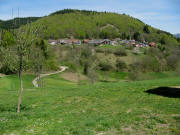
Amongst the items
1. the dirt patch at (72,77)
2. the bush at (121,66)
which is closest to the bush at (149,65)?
the bush at (121,66)

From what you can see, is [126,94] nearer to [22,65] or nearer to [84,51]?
[22,65]

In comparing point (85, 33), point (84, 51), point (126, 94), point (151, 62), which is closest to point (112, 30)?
point (85, 33)

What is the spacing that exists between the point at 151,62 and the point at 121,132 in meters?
71.7

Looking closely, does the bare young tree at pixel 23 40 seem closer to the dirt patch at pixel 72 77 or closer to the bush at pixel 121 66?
the dirt patch at pixel 72 77

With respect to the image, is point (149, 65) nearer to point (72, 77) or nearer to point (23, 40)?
point (72, 77)

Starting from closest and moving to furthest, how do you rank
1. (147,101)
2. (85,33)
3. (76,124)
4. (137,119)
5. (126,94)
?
(76,124)
(137,119)
(147,101)
(126,94)
(85,33)

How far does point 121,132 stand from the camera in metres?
7.97

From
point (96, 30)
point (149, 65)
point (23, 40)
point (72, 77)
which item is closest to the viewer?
point (23, 40)

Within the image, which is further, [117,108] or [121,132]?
[117,108]

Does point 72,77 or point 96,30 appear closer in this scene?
point 72,77

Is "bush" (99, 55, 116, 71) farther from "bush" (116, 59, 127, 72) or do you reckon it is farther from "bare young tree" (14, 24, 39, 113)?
"bare young tree" (14, 24, 39, 113)

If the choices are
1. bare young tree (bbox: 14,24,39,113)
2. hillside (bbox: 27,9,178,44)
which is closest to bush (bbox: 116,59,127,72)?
bare young tree (bbox: 14,24,39,113)

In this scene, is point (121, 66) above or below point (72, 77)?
above

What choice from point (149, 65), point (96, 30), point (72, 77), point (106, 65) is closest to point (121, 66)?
point (106, 65)
